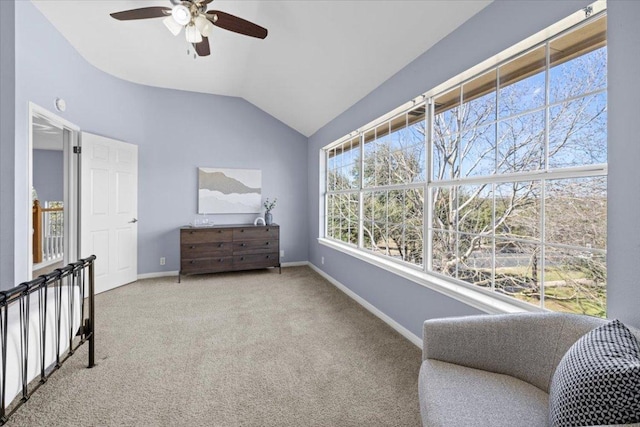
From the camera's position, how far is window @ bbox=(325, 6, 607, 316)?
4.88 feet

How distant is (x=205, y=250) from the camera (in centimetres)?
457

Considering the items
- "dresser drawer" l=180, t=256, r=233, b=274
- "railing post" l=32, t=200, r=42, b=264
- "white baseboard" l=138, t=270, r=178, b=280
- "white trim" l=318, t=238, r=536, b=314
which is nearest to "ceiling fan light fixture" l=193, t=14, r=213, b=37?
"white trim" l=318, t=238, r=536, b=314

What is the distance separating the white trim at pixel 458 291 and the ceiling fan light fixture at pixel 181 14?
2.63m

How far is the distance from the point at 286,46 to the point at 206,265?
3209mm

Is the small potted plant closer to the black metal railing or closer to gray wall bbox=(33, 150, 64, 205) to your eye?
the black metal railing

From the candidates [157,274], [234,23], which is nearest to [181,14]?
[234,23]

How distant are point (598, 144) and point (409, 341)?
188 centimetres

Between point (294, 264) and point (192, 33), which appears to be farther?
point (294, 264)

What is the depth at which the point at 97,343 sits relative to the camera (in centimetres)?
254

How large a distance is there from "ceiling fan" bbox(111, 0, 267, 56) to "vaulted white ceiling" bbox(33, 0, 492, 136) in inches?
17.7

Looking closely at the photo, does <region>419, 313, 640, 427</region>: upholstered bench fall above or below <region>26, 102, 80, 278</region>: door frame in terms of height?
below

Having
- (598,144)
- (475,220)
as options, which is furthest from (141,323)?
(598,144)

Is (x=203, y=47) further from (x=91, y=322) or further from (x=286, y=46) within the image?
(x=91, y=322)

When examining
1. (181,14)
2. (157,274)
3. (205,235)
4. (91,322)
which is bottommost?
(157,274)
